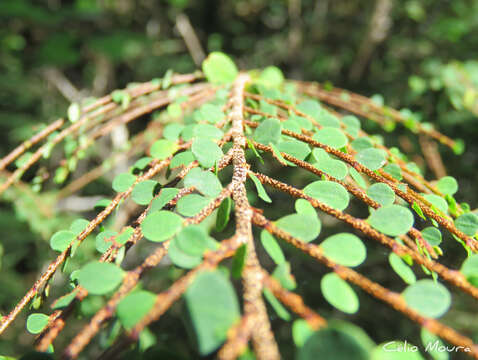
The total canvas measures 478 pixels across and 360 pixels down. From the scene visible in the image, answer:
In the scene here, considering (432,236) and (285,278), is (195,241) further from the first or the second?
(432,236)

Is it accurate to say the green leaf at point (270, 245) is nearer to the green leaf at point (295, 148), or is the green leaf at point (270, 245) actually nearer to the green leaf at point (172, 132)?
the green leaf at point (295, 148)

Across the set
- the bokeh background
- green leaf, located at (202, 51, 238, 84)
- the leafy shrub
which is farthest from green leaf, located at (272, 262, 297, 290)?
the bokeh background

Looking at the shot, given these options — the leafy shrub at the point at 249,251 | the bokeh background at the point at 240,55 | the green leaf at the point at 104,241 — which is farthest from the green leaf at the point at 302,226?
the bokeh background at the point at 240,55

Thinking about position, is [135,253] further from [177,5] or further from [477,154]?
[477,154]

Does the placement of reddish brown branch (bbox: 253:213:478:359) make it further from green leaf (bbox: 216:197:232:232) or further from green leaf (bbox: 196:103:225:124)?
green leaf (bbox: 196:103:225:124)

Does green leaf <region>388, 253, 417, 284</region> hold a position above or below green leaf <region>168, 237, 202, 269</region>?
below

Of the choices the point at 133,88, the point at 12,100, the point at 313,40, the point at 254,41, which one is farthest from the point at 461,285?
the point at 12,100

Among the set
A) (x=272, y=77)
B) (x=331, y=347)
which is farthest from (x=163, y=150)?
(x=272, y=77)

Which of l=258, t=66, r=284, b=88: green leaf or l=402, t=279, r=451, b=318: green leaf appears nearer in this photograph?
l=402, t=279, r=451, b=318: green leaf
